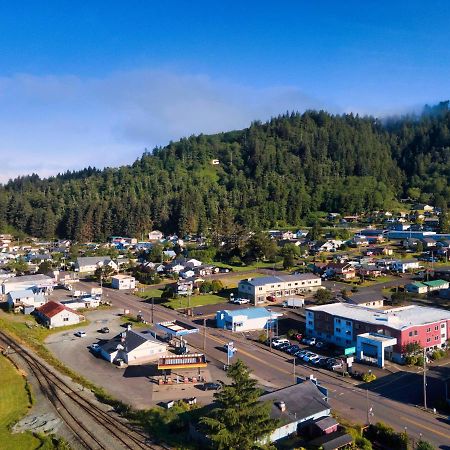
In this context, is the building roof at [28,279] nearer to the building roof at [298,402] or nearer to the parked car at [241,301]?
the parked car at [241,301]

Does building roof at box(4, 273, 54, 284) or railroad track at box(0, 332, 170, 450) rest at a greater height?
building roof at box(4, 273, 54, 284)

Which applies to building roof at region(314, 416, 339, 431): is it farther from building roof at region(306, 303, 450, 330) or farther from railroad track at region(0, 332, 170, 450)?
building roof at region(306, 303, 450, 330)

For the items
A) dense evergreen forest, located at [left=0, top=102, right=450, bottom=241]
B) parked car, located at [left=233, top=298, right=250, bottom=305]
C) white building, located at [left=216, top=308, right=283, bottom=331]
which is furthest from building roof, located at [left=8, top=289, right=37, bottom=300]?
dense evergreen forest, located at [left=0, top=102, right=450, bottom=241]

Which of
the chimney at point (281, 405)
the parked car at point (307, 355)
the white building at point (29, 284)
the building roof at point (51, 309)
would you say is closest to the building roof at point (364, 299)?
the parked car at point (307, 355)

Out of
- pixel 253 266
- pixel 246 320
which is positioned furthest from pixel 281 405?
pixel 253 266

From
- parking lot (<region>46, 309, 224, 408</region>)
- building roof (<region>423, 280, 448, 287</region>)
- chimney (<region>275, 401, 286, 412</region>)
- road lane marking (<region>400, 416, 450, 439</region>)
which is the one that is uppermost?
chimney (<region>275, 401, 286, 412</region>)
